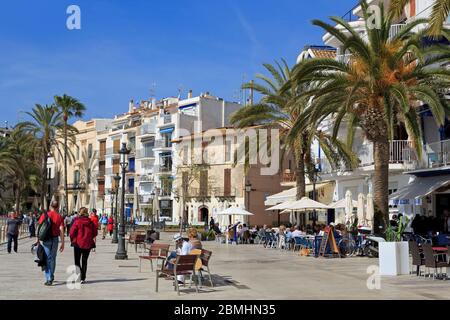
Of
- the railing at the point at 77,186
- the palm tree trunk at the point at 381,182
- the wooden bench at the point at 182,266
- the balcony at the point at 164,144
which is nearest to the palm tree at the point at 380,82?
the palm tree trunk at the point at 381,182

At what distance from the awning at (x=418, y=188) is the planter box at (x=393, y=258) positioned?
1014 centimetres

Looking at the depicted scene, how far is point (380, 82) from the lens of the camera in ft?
70.3

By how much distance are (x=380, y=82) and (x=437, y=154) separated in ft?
23.0

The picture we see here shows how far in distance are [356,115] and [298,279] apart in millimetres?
9406

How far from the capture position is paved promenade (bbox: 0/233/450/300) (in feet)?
39.0

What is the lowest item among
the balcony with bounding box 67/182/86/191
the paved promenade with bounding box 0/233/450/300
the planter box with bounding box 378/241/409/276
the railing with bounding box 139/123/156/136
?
the paved promenade with bounding box 0/233/450/300

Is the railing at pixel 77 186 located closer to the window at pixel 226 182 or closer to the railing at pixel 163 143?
the railing at pixel 163 143

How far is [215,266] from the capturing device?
19.1 metres

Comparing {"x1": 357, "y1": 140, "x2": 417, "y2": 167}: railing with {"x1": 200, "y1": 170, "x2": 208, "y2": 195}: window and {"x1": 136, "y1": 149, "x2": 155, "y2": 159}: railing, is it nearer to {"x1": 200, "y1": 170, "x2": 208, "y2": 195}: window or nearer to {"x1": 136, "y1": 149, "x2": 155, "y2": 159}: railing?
{"x1": 200, "y1": 170, "x2": 208, "y2": 195}: window

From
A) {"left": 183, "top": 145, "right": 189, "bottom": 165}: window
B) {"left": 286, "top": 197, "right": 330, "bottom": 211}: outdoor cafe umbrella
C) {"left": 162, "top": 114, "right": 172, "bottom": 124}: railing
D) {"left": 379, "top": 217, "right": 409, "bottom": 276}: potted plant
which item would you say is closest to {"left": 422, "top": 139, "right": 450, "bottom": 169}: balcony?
{"left": 286, "top": 197, "right": 330, "bottom": 211}: outdoor cafe umbrella

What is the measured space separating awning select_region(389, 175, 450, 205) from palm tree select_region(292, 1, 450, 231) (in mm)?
4547

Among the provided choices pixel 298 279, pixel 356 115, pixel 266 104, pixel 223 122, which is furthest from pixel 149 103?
pixel 298 279
